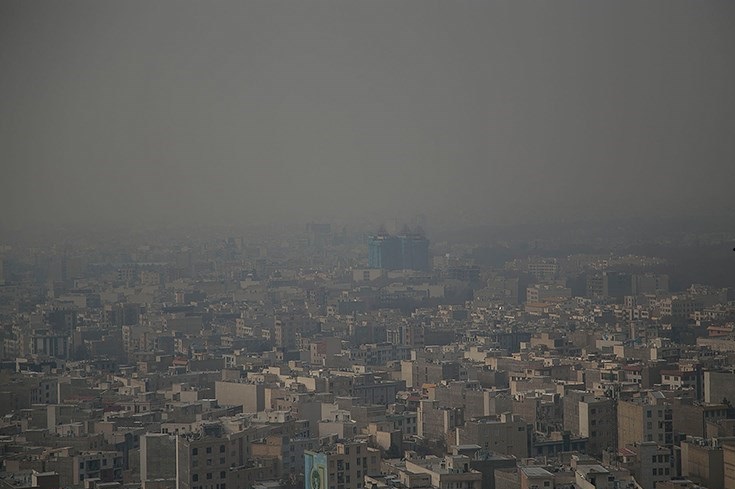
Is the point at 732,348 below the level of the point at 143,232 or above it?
below

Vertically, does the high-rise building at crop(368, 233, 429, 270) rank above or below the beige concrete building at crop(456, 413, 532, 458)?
above

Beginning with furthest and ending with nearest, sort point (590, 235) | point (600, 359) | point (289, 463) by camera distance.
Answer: point (590, 235)
point (600, 359)
point (289, 463)

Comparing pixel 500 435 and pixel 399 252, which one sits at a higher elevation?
pixel 399 252

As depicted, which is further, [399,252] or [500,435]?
[399,252]

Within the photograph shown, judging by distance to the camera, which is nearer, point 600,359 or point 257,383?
point 257,383

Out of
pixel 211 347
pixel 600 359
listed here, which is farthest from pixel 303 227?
pixel 600 359

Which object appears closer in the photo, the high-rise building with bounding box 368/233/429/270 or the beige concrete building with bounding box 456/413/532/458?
the beige concrete building with bounding box 456/413/532/458

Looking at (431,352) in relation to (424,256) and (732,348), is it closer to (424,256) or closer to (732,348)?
(732,348)

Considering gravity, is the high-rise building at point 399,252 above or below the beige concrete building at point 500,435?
above

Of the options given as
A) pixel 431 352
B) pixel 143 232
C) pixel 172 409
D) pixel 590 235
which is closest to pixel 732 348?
pixel 431 352

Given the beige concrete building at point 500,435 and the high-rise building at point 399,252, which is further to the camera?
the high-rise building at point 399,252

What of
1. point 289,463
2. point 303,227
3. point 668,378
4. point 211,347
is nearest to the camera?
point 289,463
